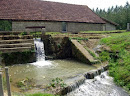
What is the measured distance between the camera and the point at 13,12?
730 inches

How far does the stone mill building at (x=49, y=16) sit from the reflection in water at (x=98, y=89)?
10985 mm

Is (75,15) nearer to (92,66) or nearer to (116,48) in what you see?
(116,48)

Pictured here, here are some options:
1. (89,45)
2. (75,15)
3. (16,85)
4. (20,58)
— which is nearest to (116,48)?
(89,45)

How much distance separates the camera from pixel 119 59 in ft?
32.3

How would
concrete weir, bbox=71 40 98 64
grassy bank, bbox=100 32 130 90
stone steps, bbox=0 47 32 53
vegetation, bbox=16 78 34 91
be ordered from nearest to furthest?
vegetation, bbox=16 78 34 91, grassy bank, bbox=100 32 130 90, stone steps, bbox=0 47 32 53, concrete weir, bbox=71 40 98 64

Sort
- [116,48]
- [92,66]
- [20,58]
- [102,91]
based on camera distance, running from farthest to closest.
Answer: [116,48], [20,58], [92,66], [102,91]

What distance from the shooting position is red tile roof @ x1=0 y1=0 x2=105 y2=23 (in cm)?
1855

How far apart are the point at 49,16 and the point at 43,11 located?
1458 mm

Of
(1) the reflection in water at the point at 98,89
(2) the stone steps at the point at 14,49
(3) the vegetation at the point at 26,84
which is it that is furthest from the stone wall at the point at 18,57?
(1) the reflection in water at the point at 98,89

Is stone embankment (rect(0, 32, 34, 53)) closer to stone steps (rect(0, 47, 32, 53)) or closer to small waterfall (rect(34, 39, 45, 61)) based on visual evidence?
stone steps (rect(0, 47, 32, 53))

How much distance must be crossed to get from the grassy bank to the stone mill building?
9483mm

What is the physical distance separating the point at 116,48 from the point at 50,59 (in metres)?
5.45

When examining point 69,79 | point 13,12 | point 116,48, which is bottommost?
point 69,79

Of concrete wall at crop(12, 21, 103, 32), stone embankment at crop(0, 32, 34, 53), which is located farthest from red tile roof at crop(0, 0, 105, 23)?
stone embankment at crop(0, 32, 34, 53)
